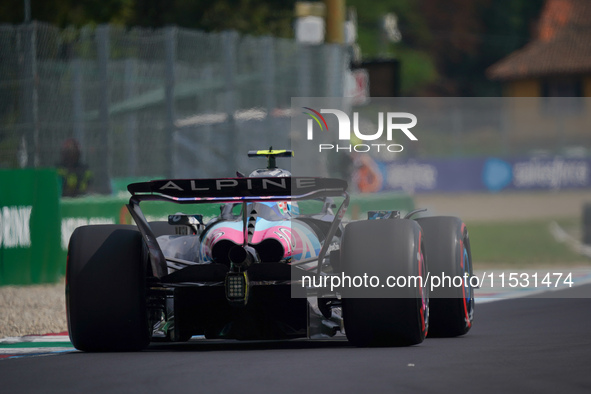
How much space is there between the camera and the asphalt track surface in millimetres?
6781

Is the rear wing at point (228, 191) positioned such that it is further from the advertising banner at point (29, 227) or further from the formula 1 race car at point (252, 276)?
the advertising banner at point (29, 227)

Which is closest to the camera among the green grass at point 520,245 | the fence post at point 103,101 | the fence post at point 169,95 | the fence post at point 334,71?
the fence post at point 103,101

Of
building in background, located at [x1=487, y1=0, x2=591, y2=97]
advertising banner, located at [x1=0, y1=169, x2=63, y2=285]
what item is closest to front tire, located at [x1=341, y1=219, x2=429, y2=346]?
advertising banner, located at [x1=0, y1=169, x2=63, y2=285]

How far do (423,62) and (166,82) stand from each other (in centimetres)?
4637

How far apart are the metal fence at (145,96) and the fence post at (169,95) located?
0.04 ft

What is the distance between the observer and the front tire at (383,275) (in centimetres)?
834

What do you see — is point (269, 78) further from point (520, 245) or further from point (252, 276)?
point (252, 276)

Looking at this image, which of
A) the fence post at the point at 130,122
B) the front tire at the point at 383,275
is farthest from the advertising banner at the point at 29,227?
the front tire at the point at 383,275

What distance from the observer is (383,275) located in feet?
27.2

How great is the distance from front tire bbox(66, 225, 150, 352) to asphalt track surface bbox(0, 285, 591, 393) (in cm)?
15

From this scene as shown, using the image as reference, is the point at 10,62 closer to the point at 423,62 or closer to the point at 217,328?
the point at 217,328

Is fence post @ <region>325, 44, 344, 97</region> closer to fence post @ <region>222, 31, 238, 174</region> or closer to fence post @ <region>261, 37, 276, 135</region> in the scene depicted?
fence post @ <region>261, 37, 276, 135</region>

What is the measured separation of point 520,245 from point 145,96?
8.10 m

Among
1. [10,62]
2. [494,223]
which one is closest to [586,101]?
[494,223]
